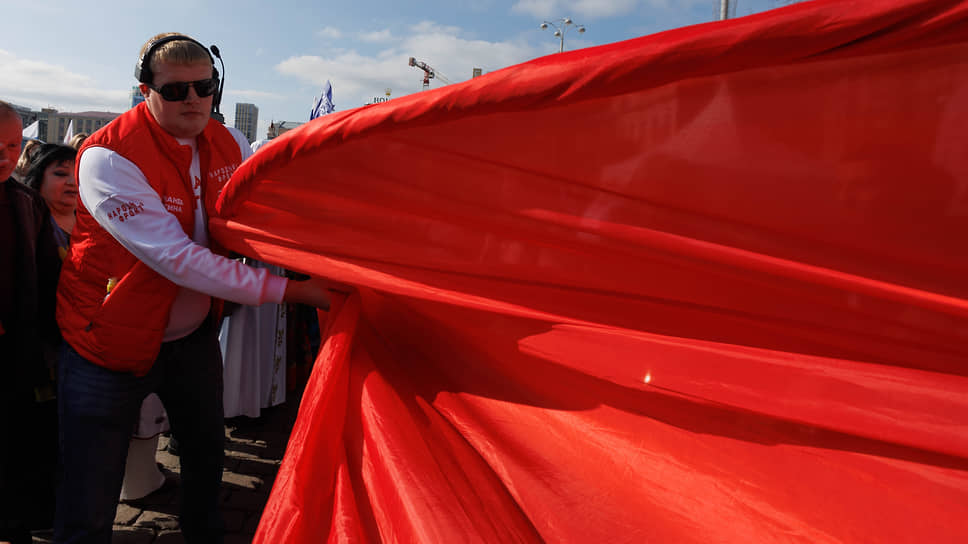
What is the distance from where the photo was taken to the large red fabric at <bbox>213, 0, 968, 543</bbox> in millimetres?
920

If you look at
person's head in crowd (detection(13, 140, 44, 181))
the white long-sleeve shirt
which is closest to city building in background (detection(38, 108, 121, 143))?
person's head in crowd (detection(13, 140, 44, 181))

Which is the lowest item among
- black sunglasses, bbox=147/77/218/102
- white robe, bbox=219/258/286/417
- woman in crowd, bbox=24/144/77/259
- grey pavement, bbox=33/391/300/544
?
grey pavement, bbox=33/391/300/544

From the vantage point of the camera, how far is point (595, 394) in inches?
47.1

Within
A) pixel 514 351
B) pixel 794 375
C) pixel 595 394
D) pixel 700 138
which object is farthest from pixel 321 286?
pixel 794 375

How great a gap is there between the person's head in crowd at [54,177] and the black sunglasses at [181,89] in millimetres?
1684

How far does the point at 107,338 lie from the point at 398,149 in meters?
1.07

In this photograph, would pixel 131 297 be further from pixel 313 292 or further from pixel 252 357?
pixel 252 357

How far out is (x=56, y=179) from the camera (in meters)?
2.94

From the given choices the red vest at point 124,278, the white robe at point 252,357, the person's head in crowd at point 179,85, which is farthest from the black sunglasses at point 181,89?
the white robe at point 252,357

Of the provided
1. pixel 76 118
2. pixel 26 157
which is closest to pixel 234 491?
pixel 26 157

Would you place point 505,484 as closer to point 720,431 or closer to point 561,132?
point 720,431

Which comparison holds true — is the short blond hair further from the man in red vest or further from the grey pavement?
the grey pavement

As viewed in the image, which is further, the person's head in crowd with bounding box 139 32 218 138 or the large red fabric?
the person's head in crowd with bounding box 139 32 218 138

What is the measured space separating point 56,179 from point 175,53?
5.95 feet
